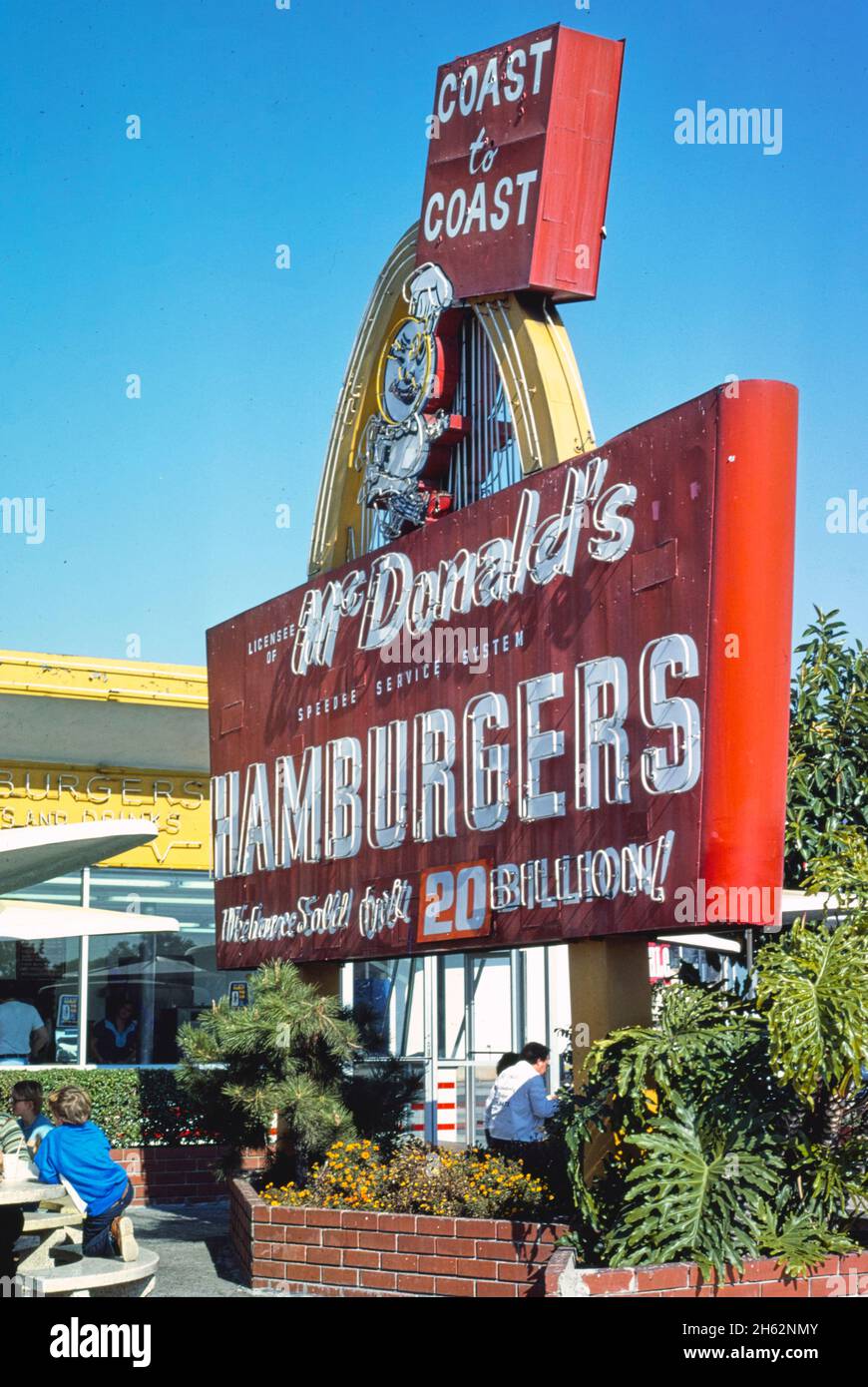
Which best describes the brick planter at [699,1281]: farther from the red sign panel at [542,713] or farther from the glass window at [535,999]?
the glass window at [535,999]

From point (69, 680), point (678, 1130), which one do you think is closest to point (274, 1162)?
point (678, 1130)

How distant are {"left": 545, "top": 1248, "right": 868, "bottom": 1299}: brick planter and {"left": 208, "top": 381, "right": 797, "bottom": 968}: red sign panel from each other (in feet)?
6.48

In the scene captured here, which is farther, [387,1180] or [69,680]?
[69,680]

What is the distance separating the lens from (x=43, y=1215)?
1092cm

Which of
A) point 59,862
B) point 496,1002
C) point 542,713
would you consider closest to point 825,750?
point 542,713

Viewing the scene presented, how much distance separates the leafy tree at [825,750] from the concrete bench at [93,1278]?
684 centimetres

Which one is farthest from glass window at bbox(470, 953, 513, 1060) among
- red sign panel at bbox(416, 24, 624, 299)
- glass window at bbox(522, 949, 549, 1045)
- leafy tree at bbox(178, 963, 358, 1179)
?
red sign panel at bbox(416, 24, 624, 299)

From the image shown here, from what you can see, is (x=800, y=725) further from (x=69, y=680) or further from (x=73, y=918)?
(x=69, y=680)

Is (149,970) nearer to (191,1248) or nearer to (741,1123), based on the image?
(191,1248)

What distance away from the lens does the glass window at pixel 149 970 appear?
21.7 m

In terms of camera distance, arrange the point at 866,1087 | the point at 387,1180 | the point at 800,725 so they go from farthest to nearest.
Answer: the point at 800,725 < the point at 387,1180 < the point at 866,1087

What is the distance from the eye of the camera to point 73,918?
1522cm

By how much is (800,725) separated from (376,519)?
436cm

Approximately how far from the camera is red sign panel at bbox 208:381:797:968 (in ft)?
32.0
